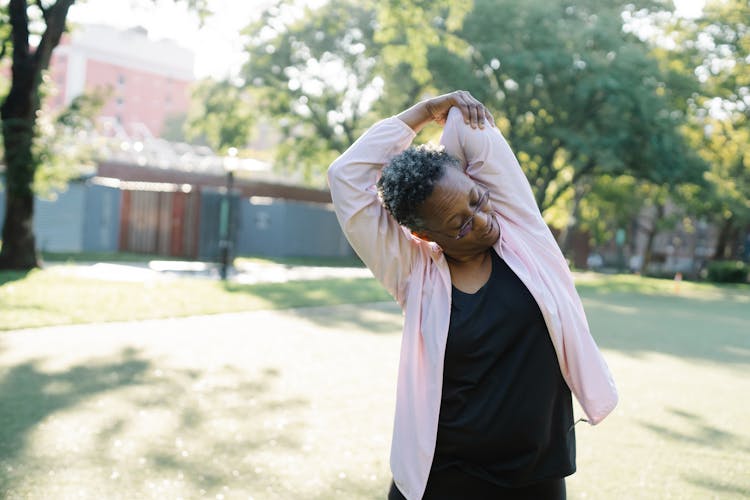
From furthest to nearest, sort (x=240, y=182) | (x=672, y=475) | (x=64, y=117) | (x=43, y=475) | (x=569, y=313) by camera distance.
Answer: (x=240, y=182), (x=64, y=117), (x=672, y=475), (x=43, y=475), (x=569, y=313)

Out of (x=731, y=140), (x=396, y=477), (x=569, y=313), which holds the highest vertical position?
(x=731, y=140)

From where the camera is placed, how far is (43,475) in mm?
4133

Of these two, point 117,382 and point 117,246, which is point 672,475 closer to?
point 117,382

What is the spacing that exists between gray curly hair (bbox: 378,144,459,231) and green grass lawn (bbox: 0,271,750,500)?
7.76 feet

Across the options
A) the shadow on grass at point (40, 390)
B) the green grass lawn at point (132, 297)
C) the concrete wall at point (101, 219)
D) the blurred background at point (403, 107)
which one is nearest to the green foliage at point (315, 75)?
the blurred background at point (403, 107)

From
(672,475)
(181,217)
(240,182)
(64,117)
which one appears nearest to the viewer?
(672,475)

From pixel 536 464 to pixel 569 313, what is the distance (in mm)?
424

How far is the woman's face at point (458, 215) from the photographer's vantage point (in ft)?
6.84

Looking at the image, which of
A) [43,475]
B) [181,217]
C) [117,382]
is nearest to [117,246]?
[181,217]

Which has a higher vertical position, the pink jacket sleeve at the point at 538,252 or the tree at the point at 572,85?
the tree at the point at 572,85

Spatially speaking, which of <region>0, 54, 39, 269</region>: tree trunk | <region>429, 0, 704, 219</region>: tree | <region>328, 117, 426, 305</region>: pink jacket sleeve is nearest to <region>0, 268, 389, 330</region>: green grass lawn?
<region>0, 54, 39, 269</region>: tree trunk

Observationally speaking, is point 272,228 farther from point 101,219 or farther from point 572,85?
point 572,85

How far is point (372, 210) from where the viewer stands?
225 centimetres

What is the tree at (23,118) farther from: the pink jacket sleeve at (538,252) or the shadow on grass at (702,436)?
the pink jacket sleeve at (538,252)
